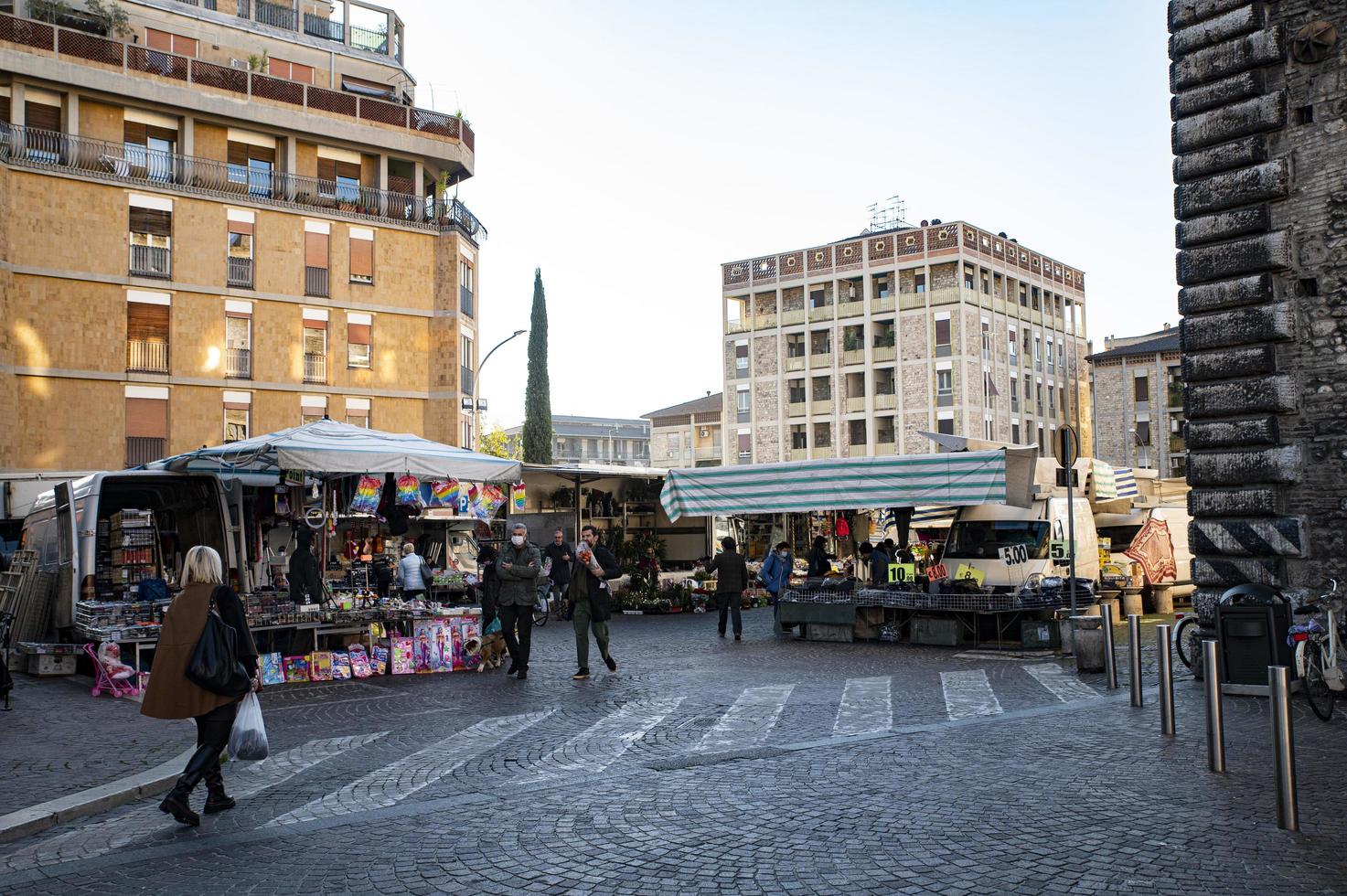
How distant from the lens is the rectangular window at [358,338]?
124ft

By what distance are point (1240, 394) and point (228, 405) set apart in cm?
3096

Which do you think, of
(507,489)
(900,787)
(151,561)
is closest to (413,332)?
(507,489)

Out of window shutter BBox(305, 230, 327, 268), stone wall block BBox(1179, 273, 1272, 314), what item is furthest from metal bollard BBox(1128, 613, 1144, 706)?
window shutter BBox(305, 230, 327, 268)

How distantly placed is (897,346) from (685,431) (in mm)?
26911

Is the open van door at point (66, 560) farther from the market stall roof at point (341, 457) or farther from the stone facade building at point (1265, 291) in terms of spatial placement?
the stone facade building at point (1265, 291)

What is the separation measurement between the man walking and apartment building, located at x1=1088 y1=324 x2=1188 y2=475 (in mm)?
57307

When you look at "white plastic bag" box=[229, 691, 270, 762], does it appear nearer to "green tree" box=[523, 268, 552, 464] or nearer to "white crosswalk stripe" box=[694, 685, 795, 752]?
"white crosswalk stripe" box=[694, 685, 795, 752]

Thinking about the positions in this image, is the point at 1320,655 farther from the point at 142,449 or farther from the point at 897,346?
the point at 897,346

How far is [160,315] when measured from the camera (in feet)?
113

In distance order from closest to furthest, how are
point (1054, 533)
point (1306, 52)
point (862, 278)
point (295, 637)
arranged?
point (1306, 52)
point (295, 637)
point (1054, 533)
point (862, 278)

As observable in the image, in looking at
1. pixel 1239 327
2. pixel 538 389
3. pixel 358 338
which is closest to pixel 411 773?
pixel 1239 327

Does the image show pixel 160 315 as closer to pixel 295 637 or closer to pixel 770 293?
pixel 295 637

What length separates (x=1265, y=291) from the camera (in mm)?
11945

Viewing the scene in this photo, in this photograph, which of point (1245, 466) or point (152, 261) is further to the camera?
point (152, 261)
